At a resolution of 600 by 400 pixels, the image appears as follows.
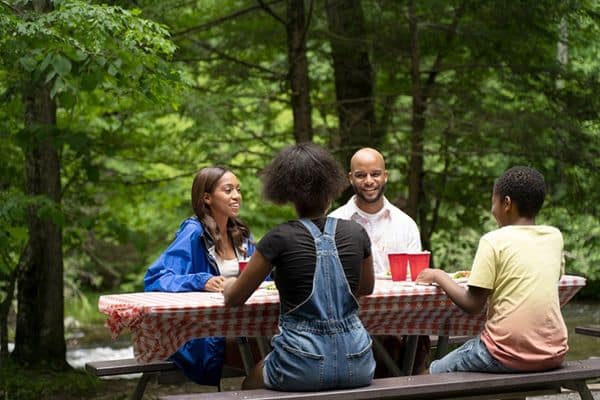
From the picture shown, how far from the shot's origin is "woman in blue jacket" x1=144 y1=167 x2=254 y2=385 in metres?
5.32

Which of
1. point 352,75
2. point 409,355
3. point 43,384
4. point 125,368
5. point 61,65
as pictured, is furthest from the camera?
point 352,75

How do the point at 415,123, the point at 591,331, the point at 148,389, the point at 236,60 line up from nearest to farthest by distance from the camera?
the point at 591,331 → the point at 148,389 → the point at 236,60 → the point at 415,123

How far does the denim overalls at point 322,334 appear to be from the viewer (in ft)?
13.8

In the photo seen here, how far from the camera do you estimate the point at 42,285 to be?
9.05 m

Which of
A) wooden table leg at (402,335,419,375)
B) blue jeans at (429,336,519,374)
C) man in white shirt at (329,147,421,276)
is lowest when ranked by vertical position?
wooden table leg at (402,335,419,375)

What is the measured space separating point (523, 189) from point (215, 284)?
151 centimetres

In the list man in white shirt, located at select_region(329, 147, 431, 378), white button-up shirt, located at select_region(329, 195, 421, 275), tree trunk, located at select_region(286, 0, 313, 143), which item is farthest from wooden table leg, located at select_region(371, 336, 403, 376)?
tree trunk, located at select_region(286, 0, 313, 143)

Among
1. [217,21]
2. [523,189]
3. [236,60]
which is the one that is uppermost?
[217,21]

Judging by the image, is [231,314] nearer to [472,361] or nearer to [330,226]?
[330,226]

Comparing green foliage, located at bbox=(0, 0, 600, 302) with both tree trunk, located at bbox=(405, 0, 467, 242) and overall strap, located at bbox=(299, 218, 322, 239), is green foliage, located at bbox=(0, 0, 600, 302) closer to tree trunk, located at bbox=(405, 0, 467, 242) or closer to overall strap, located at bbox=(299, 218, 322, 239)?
tree trunk, located at bbox=(405, 0, 467, 242)

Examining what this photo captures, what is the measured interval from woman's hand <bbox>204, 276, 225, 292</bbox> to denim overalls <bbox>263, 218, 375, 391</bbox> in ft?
2.80

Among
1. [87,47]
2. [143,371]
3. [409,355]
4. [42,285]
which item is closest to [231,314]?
[143,371]

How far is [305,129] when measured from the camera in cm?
988

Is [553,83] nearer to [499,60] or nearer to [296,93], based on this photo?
[499,60]
